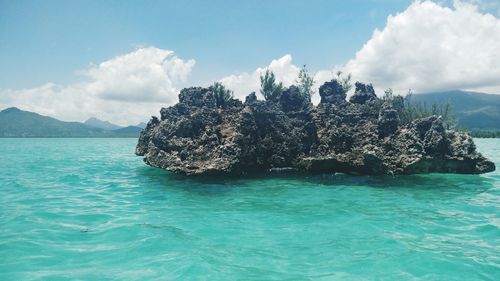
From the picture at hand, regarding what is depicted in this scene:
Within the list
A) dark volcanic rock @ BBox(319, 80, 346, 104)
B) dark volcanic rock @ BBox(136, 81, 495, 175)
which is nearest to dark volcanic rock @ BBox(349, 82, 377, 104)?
dark volcanic rock @ BBox(319, 80, 346, 104)

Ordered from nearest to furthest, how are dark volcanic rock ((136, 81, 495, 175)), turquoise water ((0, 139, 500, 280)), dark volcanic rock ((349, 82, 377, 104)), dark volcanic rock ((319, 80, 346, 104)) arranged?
turquoise water ((0, 139, 500, 280)) → dark volcanic rock ((136, 81, 495, 175)) → dark volcanic rock ((319, 80, 346, 104)) → dark volcanic rock ((349, 82, 377, 104))

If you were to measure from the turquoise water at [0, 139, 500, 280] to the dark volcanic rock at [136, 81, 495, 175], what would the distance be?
3.22 meters

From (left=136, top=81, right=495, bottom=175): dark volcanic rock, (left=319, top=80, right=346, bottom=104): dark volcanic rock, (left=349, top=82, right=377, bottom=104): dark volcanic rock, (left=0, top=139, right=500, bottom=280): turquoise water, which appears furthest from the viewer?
(left=349, top=82, right=377, bottom=104): dark volcanic rock

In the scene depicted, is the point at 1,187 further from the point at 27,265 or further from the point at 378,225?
the point at 378,225

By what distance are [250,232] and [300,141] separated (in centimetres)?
1427

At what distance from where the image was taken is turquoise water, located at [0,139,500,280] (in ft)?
26.4

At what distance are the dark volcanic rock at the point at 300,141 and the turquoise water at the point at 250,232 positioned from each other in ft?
10.6

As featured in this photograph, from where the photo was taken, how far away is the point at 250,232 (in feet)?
35.7

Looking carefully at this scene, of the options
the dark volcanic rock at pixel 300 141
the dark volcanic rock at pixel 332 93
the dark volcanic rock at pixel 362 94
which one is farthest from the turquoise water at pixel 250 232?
the dark volcanic rock at pixel 362 94

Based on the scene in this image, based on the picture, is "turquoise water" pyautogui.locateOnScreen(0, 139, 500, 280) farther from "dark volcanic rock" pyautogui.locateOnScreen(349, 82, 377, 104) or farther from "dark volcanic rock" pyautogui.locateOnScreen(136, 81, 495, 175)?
"dark volcanic rock" pyautogui.locateOnScreen(349, 82, 377, 104)

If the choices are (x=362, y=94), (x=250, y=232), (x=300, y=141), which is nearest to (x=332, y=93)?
(x=362, y=94)

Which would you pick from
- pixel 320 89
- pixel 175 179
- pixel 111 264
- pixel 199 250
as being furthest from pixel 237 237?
pixel 320 89

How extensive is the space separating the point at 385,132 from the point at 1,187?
23499 mm

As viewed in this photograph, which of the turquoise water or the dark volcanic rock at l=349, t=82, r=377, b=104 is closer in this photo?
the turquoise water
